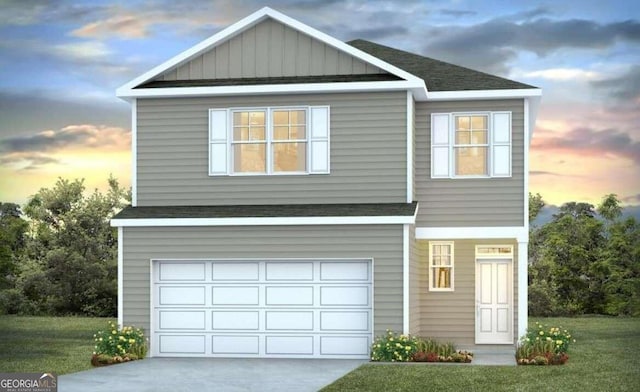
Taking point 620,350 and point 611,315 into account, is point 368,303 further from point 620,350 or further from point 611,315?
point 611,315

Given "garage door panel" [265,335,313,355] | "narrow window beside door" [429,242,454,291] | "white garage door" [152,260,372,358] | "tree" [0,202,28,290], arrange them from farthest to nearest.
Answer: "tree" [0,202,28,290] → "narrow window beside door" [429,242,454,291] → "garage door panel" [265,335,313,355] → "white garage door" [152,260,372,358]

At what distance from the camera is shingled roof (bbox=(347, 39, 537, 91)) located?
85.3 feet

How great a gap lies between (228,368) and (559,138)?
2127cm

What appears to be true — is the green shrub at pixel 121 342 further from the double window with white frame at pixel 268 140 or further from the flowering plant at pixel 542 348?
the flowering plant at pixel 542 348

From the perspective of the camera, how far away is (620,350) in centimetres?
2753

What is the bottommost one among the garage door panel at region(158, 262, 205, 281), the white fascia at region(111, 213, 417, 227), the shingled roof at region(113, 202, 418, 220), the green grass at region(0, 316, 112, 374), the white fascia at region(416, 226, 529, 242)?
the green grass at region(0, 316, 112, 374)

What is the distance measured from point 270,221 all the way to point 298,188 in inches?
52.0

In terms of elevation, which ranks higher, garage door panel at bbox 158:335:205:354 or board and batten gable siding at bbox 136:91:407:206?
board and batten gable siding at bbox 136:91:407:206

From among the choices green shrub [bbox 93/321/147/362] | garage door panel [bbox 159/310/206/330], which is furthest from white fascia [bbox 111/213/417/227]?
green shrub [bbox 93/321/147/362]

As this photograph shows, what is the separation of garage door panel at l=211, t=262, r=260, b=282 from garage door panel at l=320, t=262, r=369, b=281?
1.50 meters

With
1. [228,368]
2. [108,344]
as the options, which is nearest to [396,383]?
[228,368]

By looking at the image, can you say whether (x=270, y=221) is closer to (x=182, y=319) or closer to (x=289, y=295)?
(x=289, y=295)

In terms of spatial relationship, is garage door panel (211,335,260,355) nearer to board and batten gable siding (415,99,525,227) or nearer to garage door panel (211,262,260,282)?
garage door panel (211,262,260,282)

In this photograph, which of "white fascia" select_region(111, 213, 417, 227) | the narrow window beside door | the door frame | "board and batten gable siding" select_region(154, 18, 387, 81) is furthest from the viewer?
the door frame
